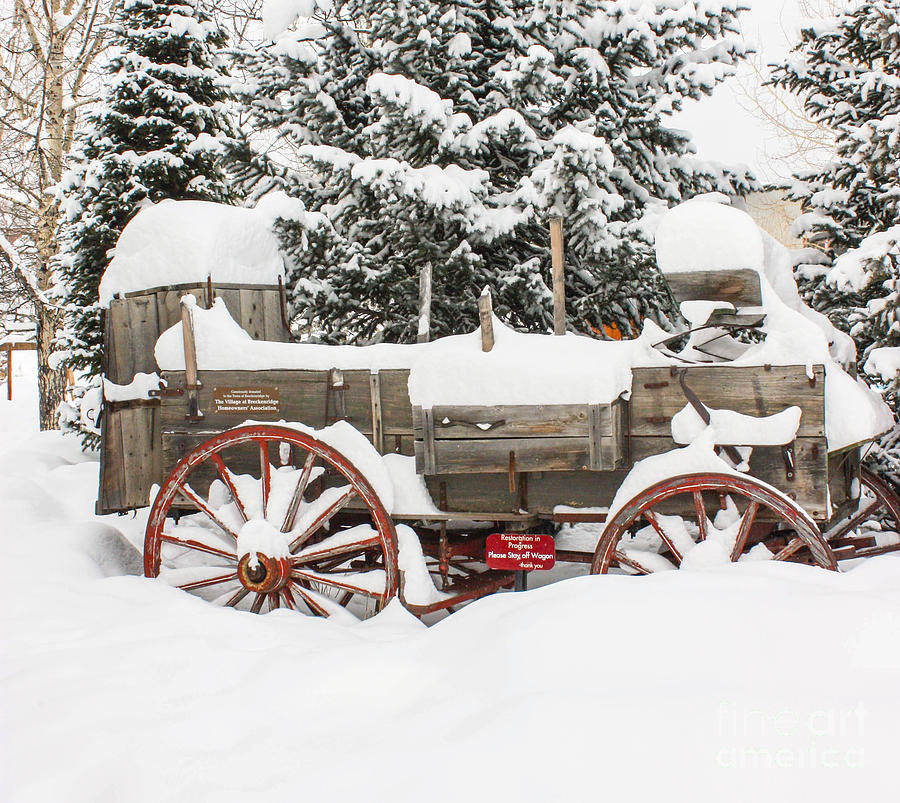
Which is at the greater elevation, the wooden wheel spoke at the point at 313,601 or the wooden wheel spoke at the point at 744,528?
the wooden wheel spoke at the point at 744,528

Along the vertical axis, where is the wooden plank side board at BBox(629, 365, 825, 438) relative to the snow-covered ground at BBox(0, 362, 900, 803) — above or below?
above

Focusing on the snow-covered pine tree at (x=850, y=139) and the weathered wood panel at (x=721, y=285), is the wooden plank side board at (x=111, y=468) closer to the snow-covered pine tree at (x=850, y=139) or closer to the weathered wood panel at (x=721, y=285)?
the weathered wood panel at (x=721, y=285)

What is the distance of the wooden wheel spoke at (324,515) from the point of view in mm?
3715

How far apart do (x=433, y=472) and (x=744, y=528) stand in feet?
4.48

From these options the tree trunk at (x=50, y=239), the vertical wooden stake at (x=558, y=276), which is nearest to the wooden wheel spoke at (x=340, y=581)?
the vertical wooden stake at (x=558, y=276)

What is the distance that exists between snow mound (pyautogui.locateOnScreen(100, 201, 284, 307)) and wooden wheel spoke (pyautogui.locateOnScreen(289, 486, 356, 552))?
1.83 metres

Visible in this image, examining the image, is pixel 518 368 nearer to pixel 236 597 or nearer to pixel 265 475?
pixel 265 475

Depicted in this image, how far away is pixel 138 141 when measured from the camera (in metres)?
8.13

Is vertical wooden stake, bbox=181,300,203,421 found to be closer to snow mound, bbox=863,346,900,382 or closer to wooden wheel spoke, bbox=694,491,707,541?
wooden wheel spoke, bbox=694,491,707,541

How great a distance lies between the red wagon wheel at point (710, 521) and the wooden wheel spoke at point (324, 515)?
3.91 ft

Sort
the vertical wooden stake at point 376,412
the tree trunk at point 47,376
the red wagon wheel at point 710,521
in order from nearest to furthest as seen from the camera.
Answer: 1. the red wagon wheel at point 710,521
2. the vertical wooden stake at point 376,412
3. the tree trunk at point 47,376

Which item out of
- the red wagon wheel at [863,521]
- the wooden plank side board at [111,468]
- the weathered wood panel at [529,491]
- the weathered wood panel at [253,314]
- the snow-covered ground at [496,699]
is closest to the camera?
the snow-covered ground at [496,699]

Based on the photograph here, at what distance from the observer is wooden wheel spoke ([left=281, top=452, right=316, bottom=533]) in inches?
147

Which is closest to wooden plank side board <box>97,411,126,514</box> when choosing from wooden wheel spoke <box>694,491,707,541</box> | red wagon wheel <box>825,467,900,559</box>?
wooden wheel spoke <box>694,491,707,541</box>
